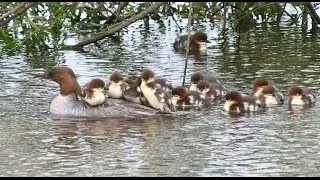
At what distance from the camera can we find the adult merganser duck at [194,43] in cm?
1062

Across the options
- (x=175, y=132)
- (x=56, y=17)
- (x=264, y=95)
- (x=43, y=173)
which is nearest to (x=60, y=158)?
(x=43, y=173)

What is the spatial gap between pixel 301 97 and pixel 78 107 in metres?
1.67

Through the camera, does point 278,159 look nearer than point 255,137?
Yes

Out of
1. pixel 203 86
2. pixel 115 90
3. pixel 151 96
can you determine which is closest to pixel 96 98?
pixel 115 90

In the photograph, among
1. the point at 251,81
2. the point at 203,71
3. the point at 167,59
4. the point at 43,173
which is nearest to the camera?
the point at 43,173

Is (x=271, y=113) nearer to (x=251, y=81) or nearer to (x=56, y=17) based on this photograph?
(x=251, y=81)

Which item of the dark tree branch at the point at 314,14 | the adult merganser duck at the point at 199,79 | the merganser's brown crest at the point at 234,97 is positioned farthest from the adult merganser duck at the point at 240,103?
the dark tree branch at the point at 314,14

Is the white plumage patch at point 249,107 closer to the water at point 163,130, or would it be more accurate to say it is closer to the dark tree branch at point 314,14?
the water at point 163,130

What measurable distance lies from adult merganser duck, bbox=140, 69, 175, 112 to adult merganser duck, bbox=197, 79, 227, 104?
381mm

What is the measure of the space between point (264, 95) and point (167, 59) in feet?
8.28

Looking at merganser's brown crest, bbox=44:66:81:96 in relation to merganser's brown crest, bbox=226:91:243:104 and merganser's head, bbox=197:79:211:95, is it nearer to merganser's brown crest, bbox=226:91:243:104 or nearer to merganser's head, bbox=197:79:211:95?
merganser's head, bbox=197:79:211:95

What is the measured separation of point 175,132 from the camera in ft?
22.0

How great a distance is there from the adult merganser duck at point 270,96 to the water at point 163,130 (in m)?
0.12

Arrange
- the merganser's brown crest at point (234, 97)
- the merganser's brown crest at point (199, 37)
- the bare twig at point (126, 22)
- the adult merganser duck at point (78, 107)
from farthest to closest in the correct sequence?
the merganser's brown crest at point (199, 37) → the bare twig at point (126, 22) → the merganser's brown crest at point (234, 97) → the adult merganser duck at point (78, 107)
